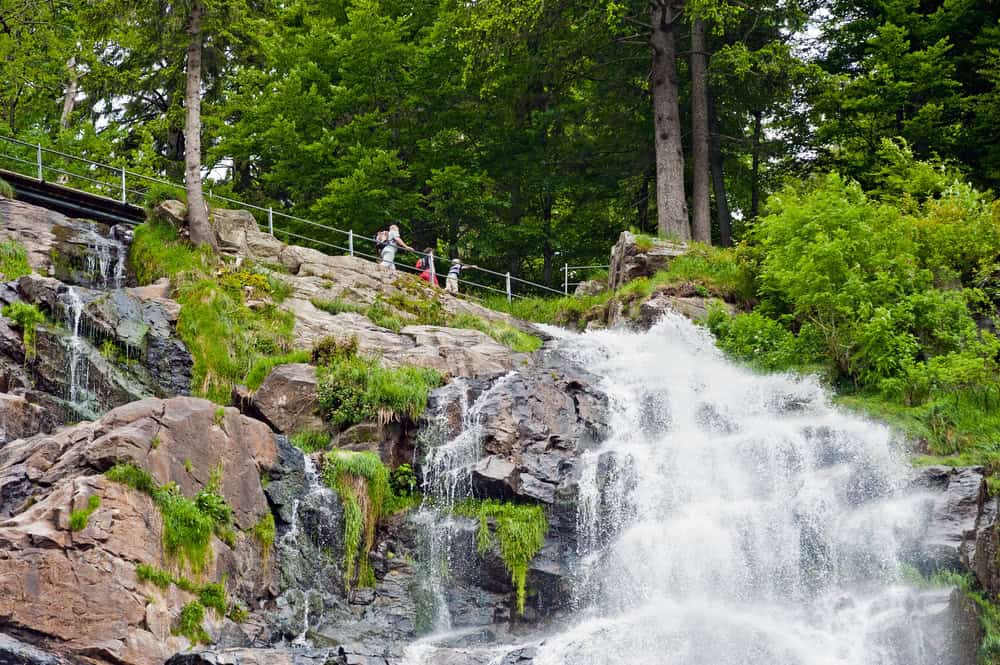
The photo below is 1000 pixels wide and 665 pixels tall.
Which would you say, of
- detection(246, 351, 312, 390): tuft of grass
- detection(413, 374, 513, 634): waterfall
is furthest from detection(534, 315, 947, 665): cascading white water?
detection(246, 351, 312, 390): tuft of grass

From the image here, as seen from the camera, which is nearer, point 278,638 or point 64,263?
point 278,638

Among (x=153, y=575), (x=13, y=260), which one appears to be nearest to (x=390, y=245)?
(x=13, y=260)

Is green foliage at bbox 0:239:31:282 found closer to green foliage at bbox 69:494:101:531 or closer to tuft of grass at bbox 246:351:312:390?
tuft of grass at bbox 246:351:312:390

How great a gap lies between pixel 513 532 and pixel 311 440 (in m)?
3.81

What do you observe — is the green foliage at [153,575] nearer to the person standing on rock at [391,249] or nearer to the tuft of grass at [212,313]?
the tuft of grass at [212,313]

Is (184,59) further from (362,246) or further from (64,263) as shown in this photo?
(64,263)

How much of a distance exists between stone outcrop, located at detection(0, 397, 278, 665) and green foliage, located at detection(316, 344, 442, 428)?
2.31 m

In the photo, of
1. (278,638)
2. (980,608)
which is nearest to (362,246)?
(278,638)

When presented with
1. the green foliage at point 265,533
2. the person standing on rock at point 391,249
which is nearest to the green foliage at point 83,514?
the green foliage at point 265,533

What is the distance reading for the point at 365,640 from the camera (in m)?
14.2

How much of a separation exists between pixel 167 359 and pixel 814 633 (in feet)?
37.2

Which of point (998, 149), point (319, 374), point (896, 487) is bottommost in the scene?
point (896, 487)

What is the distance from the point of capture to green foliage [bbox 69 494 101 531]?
12.0 metres

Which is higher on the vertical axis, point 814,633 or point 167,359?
point 167,359
